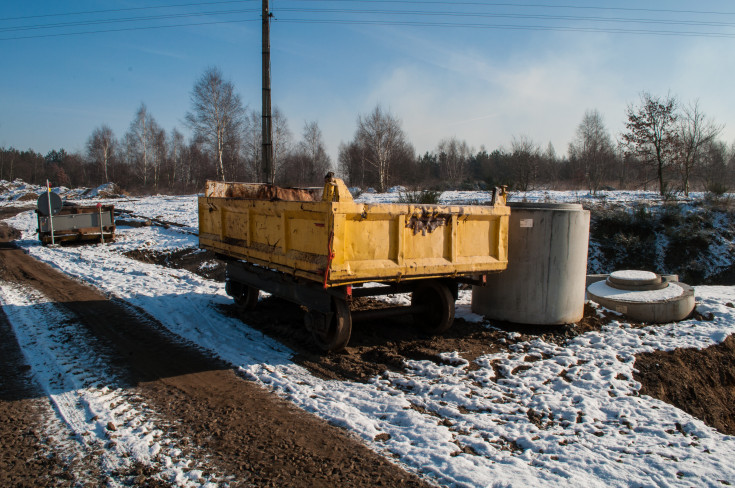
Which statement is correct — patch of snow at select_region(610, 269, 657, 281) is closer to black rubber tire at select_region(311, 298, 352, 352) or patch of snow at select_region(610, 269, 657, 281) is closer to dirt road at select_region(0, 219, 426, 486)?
black rubber tire at select_region(311, 298, 352, 352)

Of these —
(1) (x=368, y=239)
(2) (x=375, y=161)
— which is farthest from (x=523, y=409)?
(2) (x=375, y=161)

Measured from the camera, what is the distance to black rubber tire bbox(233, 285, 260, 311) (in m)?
7.21

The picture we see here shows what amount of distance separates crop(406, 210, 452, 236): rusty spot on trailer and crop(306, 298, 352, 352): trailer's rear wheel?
3.69 feet

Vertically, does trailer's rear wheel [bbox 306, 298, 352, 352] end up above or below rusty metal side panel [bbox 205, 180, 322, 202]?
below

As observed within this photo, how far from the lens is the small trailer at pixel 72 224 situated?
1536cm

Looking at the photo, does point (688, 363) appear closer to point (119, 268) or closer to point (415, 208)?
point (415, 208)

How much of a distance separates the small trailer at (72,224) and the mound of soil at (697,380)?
15752 millimetres

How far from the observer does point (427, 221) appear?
5.35 meters

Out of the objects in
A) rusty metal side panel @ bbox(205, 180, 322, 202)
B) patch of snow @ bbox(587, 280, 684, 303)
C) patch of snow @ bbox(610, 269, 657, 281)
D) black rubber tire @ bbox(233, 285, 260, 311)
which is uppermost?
rusty metal side panel @ bbox(205, 180, 322, 202)

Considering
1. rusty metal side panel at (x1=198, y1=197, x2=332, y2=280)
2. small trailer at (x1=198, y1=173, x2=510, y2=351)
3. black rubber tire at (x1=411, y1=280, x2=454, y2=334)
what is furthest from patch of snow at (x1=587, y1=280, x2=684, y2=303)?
rusty metal side panel at (x1=198, y1=197, x2=332, y2=280)

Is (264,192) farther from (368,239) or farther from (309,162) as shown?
(309,162)

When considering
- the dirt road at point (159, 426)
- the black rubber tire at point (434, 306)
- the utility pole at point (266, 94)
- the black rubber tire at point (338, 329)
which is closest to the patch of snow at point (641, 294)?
the black rubber tire at point (434, 306)

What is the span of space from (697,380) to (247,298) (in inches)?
226

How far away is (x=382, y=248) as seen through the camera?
16.6ft
